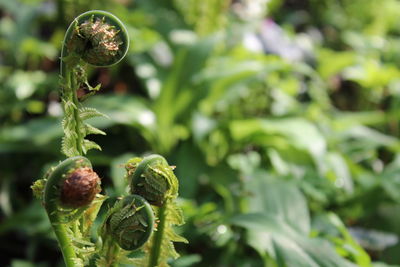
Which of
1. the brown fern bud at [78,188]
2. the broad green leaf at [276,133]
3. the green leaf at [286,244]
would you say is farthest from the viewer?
the broad green leaf at [276,133]

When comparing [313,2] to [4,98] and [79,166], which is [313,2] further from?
[79,166]

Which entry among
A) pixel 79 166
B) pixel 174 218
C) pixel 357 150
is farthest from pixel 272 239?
pixel 357 150

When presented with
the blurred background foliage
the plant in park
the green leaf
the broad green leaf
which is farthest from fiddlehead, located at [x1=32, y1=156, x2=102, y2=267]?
the broad green leaf

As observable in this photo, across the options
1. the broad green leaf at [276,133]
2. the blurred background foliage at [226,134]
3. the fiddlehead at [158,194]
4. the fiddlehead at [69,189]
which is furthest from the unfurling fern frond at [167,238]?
Answer: the broad green leaf at [276,133]

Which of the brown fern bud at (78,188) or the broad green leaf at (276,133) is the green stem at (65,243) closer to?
the brown fern bud at (78,188)

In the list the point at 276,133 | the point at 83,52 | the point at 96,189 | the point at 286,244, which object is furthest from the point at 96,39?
the point at 276,133

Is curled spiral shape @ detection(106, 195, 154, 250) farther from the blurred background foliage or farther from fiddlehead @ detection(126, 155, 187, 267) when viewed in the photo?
the blurred background foliage

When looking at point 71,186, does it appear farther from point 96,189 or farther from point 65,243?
point 65,243
